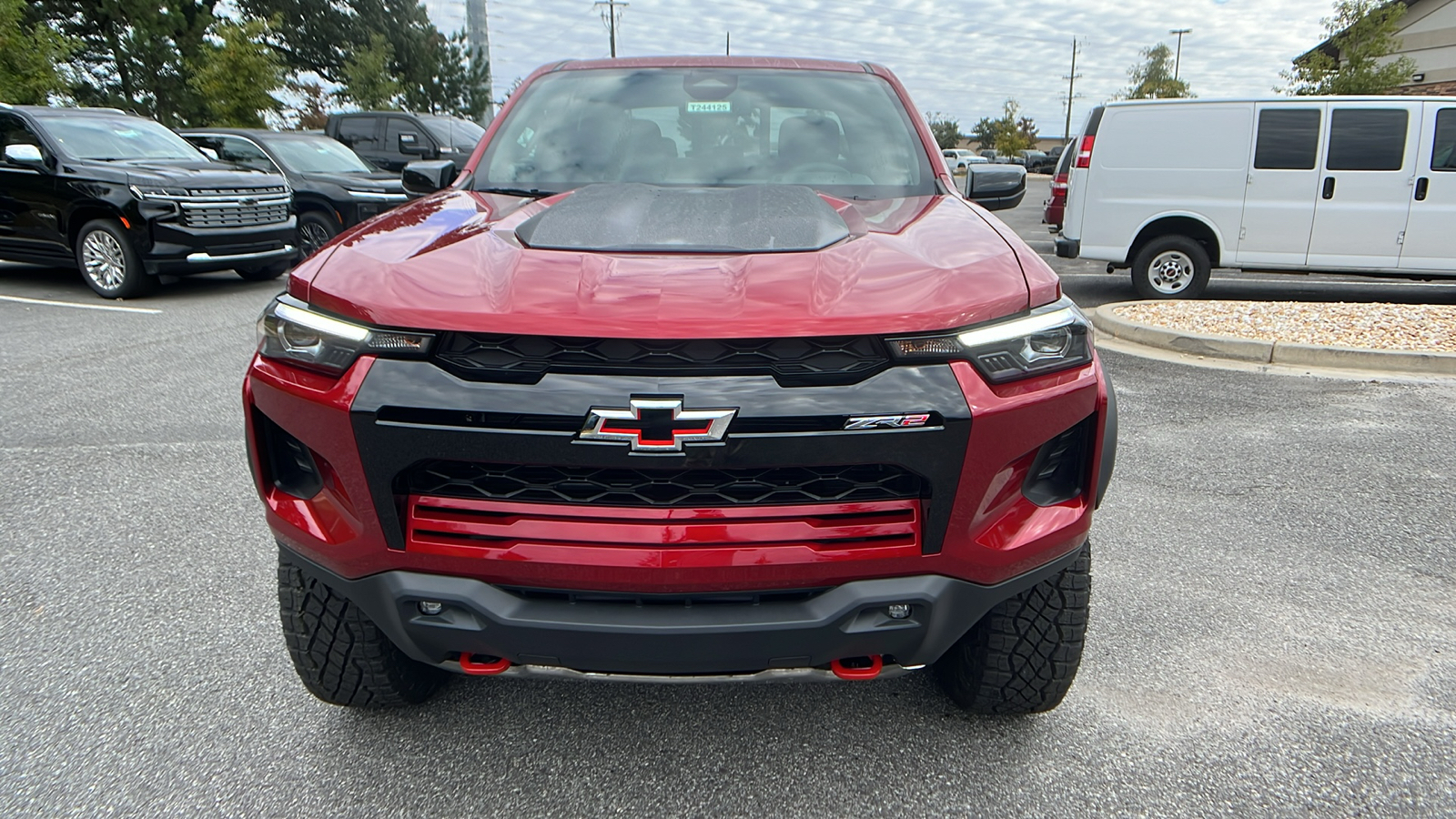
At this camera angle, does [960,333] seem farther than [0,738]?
No

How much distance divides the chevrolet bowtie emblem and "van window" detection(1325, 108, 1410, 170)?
896 cm

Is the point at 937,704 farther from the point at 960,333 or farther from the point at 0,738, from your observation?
the point at 0,738

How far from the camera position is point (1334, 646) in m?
2.64

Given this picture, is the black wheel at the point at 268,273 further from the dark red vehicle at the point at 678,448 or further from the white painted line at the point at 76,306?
the dark red vehicle at the point at 678,448

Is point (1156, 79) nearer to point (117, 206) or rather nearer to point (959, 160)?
point (959, 160)

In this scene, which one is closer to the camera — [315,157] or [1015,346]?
[1015,346]

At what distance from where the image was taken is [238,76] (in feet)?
60.2

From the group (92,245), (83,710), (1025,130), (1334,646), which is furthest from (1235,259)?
(1025,130)

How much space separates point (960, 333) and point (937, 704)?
44.4 inches

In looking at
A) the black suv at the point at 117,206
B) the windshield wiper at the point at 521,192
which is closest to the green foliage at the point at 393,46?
the black suv at the point at 117,206

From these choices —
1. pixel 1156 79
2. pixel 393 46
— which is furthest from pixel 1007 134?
pixel 393 46

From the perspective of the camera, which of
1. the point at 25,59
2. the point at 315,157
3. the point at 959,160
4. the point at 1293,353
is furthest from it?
the point at 959,160

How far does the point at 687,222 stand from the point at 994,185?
4.82 ft

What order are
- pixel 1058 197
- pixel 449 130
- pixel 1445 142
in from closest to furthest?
pixel 1445 142, pixel 1058 197, pixel 449 130
